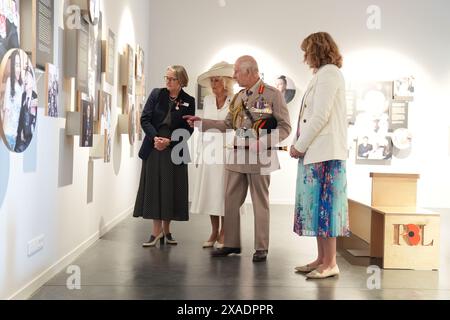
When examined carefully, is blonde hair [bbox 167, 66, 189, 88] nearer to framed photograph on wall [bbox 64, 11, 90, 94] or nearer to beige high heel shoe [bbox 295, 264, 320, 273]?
framed photograph on wall [bbox 64, 11, 90, 94]

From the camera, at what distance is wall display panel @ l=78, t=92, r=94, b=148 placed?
157 inches

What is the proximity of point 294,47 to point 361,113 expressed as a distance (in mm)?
1432

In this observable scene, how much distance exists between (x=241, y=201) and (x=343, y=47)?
5031mm

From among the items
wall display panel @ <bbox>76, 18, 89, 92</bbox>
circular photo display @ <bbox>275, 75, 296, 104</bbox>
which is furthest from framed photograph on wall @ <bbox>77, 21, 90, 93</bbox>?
circular photo display @ <bbox>275, 75, 296, 104</bbox>

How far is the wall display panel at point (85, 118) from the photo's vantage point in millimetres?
3977

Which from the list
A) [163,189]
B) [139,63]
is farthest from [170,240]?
[139,63]

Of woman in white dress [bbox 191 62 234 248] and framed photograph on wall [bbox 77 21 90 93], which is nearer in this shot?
framed photograph on wall [bbox 77 21 90 93]

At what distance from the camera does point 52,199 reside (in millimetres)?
3607

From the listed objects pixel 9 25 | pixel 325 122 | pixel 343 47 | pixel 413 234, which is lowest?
pixel 413 234

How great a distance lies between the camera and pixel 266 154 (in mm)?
4129

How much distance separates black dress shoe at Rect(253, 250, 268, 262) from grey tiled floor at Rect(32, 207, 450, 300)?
54 mm

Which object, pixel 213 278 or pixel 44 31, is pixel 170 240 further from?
pixel 44 31

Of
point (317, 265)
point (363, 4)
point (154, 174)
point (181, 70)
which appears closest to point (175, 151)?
point (154, 174)
